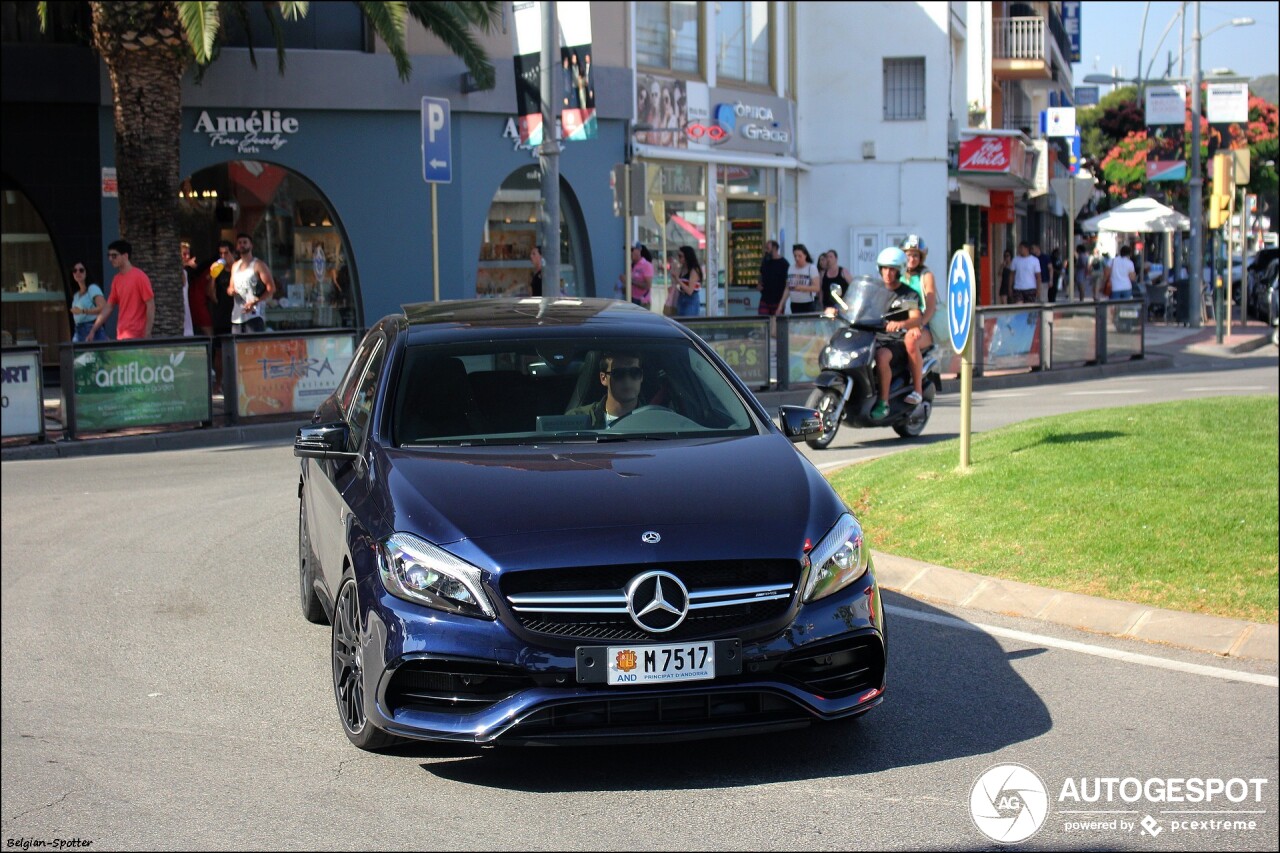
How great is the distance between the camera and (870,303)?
46.2ft

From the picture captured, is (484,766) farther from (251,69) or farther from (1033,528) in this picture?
(251,69)

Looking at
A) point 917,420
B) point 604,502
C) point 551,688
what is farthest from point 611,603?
point 917,420

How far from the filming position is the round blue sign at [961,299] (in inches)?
414

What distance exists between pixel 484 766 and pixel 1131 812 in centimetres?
214

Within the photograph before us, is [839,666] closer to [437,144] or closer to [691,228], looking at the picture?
[437,144]

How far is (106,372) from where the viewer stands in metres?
16.0

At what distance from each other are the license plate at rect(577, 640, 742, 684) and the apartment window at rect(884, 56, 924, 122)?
31554 millimetres

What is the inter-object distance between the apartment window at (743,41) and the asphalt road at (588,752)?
81.1 feet

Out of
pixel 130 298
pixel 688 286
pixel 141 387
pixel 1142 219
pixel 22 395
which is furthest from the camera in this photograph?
pixel 1142 219

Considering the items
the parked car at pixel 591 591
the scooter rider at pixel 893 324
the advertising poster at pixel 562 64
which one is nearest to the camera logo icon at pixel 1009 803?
the parked car at pixel 591 591

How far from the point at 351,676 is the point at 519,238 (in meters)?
21.2

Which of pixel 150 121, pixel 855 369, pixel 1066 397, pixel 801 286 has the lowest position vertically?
pixel 1066 397

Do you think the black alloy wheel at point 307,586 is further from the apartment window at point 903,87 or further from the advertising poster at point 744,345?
the apartment window at point 903,87

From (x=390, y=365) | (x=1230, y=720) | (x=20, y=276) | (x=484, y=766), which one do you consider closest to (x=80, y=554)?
(x=390, y=365)
